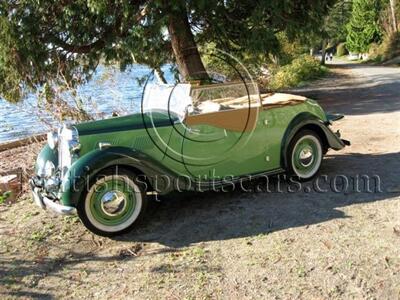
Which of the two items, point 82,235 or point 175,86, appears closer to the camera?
point 82,235

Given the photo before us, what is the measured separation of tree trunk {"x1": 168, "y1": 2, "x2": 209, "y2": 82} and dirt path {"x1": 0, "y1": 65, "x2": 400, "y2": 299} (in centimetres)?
591

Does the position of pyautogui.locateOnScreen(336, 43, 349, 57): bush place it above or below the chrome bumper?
above

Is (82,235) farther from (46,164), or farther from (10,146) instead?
(10,146)

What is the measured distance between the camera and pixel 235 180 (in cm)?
517

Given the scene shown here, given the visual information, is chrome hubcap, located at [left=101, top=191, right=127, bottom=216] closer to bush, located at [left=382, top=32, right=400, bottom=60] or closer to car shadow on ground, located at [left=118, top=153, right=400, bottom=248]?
car shadow on ground, located at [left=118, top=153, right=400, bottom=248]

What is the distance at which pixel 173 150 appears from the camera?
4.79m

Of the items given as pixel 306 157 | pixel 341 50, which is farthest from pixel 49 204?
pixel 341 50

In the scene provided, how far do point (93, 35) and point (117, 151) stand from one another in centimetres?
713

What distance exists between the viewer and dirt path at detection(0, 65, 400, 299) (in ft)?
11.5

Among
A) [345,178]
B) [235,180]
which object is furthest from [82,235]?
[345,178]

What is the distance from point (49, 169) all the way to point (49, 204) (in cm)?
44

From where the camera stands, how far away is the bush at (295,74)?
23.0m

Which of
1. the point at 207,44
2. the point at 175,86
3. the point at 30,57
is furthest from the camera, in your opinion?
the point at 207,44
